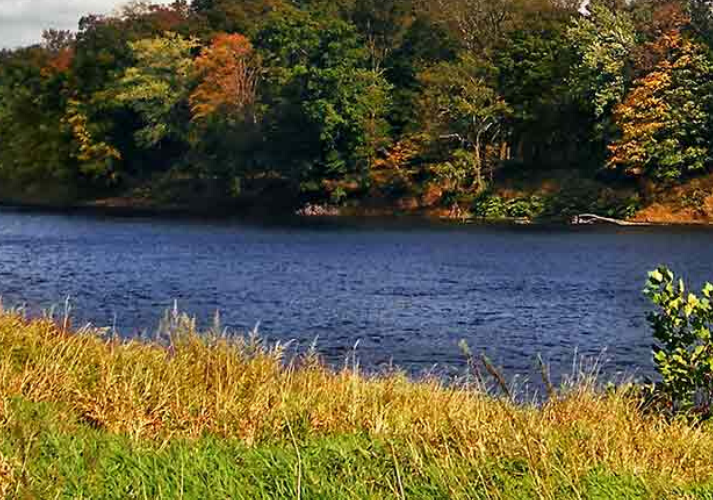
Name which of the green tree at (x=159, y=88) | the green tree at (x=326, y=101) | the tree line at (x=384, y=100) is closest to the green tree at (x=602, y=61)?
the tree line at (x=384, y=100)

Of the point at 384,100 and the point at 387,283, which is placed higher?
the point at 384,100

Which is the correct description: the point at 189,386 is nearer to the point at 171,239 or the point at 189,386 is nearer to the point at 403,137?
the point at 171,239

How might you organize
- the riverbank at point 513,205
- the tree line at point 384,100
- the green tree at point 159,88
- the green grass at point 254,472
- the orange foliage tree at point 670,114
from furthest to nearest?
the green tree at point 159,88 < the tree line at point 384,100 < the riverbank at point 513,205 < the orange foliage tree at point 670,114 < the green grass at point 254,472

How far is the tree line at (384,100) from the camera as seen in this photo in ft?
205

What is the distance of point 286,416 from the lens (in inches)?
359

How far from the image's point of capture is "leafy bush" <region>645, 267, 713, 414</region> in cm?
1032

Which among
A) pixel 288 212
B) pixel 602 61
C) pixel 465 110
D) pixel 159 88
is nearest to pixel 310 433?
pixel 602 61

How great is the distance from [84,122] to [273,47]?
19.9 metres

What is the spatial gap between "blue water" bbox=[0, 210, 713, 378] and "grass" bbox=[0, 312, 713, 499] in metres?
8.49

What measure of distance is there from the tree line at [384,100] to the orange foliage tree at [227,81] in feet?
0.50

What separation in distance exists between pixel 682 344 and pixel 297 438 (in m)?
3.99

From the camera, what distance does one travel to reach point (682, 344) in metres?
10.5

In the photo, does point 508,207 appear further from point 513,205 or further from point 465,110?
point 465,110

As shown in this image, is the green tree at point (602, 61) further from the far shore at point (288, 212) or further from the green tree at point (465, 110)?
the far shore at point (288, 212)
